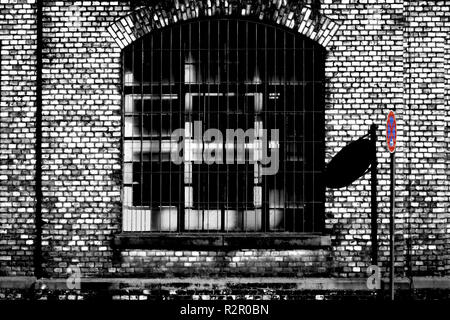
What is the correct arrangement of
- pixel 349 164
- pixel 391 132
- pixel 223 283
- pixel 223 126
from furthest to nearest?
pixel 223 126
pixel 349 164
pixel 223 283
pixel 391 132

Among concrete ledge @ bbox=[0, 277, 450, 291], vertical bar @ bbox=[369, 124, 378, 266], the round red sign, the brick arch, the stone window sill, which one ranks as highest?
the brick arch

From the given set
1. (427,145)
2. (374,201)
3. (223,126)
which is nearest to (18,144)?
(223,126)

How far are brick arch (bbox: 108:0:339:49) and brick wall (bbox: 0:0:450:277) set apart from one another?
2 cm

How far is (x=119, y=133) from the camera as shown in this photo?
8.40 metres

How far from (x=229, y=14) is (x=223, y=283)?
3.74 meters

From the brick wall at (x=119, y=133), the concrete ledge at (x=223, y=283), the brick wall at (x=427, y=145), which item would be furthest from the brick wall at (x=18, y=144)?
the brick wall at (x=427, y=145)

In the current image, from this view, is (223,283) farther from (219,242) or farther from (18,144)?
(18,144)

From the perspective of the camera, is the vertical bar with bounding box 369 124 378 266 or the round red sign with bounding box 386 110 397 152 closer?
the round red sign with bounding box 386 110 397 152

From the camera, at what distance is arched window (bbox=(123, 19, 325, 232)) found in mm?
8531

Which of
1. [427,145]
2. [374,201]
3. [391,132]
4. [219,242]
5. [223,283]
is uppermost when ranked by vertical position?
[391,132]

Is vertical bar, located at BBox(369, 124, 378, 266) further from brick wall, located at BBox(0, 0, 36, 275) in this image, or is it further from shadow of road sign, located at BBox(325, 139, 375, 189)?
brick wall, located at BBox(0, 0, 36, 275)

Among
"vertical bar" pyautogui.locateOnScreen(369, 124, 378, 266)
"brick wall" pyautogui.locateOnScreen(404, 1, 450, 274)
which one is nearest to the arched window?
"vertical bar" pyautogui.locateOnScreen(369, 124, 378, 266)

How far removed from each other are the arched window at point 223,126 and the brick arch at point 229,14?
0.51 feet
